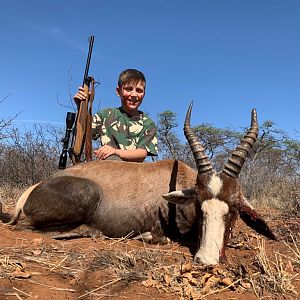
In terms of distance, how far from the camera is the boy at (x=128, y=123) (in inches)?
244

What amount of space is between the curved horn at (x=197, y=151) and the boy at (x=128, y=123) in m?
1.44

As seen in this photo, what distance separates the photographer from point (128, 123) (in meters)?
6.29

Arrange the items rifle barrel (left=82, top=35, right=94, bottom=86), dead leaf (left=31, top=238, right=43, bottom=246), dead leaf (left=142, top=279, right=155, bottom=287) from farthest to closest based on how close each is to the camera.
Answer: rifle barrel (left=82, top=35, right=94, bottom=86)
dead leaf (left=31, top=238, right=43, bottom=246)
dead leaf (left=142, top=279, right=155, bottom=287)

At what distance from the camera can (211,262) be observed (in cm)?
357

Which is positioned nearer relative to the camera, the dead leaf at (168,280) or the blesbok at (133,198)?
the dead leaf at (168,280)

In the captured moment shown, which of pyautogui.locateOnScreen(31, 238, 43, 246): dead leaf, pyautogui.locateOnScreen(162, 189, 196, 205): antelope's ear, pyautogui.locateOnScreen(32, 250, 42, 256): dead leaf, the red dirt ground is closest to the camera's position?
the red dirt ground

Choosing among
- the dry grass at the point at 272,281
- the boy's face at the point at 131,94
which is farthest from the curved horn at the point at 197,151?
the boy's face at the point at 131,94

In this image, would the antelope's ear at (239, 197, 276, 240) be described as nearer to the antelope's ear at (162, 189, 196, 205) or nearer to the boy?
the antelope's ear at (162, 189, 196, 205)

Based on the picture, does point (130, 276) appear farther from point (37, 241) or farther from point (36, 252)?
point (37, 241)

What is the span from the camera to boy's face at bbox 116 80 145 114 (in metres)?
6.38

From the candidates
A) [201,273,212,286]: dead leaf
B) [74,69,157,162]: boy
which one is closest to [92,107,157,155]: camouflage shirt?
[74,69,157,162]: boy

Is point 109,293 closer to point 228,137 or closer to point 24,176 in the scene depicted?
point 24,176

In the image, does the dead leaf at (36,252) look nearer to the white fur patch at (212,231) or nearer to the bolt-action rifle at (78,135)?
the white fur patch at (212,231)

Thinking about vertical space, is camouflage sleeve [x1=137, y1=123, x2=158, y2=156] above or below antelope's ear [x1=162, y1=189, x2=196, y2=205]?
above
